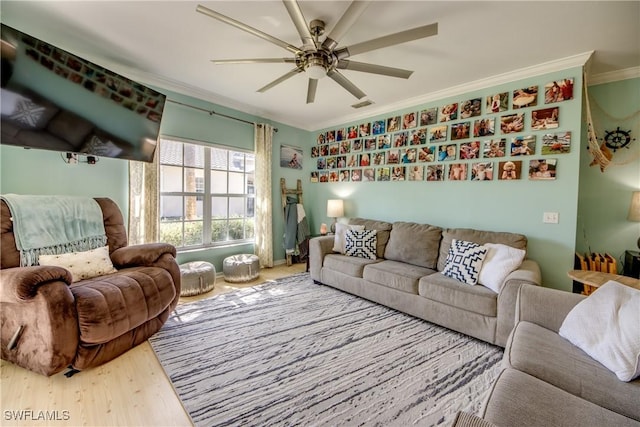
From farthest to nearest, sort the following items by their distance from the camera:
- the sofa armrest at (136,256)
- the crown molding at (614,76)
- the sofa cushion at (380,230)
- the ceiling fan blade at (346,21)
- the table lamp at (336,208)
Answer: the table lamp at (336,208) < the sofa cushion at (380,230) < the crown molding at (614,76) < the sofa armrest at (136,256) < the ceiling fan blade at (346,21)

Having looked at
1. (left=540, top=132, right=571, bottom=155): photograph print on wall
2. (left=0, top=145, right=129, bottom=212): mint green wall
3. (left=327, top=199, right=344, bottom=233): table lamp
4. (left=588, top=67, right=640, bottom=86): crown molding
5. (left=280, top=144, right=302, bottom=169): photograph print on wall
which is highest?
(left=588, top=67, right=640, bottom=86): crown molding

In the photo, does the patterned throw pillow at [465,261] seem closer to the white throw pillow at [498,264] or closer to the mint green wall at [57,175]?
the white throw pillow at [498,264]

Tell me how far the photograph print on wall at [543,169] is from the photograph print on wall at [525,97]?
58 cm

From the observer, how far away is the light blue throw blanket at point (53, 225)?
1.84 m

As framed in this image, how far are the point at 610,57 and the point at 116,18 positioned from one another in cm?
420

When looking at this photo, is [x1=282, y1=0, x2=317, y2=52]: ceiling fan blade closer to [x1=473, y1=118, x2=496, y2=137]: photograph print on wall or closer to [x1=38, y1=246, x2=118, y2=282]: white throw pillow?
[x1=473, y1=118, x2=496, y2=137]: photograph print on wall

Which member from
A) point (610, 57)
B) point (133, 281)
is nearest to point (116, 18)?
point (133, 281)

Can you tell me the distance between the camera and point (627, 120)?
247 centimetres

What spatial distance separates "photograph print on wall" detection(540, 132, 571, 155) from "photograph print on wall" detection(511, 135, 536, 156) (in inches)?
3.2

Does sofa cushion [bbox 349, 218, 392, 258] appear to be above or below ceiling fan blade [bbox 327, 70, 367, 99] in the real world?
below

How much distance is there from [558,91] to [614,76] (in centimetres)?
75

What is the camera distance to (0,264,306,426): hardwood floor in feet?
4.27

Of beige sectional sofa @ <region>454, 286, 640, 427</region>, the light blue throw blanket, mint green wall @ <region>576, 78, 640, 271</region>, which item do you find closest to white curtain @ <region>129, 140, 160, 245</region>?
the light blue throw blanket

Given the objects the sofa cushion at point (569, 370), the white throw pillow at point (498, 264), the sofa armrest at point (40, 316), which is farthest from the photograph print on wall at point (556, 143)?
the sofa armrest at point (40, 316)
